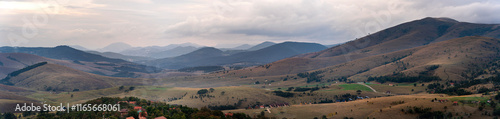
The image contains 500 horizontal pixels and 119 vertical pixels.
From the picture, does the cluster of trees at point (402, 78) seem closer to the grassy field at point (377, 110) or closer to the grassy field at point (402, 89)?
the grassy field at point (402, 89)

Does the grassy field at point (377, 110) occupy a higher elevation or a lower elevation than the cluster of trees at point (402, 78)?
lower

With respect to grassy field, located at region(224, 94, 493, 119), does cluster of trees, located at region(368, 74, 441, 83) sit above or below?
above

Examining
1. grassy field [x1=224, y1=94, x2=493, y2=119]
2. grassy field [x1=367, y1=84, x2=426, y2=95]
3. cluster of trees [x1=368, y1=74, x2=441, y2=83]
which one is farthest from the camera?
cluster of trees [x1=368, y1=74, x2=441, y2=83]

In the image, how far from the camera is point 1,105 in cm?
9962

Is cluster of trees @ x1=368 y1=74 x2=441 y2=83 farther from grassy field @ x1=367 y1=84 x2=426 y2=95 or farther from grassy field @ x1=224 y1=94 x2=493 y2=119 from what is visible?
grassy field @ x1=224 y1=94 x2=493 y2=119

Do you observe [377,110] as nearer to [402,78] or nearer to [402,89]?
[402,89]

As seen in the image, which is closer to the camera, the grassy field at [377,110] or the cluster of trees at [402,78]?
the grassy field at [377,110]

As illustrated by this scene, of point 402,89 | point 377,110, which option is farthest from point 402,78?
point 377,110

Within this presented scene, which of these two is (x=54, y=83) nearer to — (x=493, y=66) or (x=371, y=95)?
(x=371, y=95)

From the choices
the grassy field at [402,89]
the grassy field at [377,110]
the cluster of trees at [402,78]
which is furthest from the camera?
the cluster of trees at [402,78]

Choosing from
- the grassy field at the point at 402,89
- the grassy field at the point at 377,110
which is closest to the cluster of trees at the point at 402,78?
the grassy field at the point at 402,89

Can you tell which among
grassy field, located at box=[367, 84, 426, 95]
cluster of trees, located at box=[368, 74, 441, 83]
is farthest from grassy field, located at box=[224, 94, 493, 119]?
cluster of trees, located at box=[368, 74, 441, 83]

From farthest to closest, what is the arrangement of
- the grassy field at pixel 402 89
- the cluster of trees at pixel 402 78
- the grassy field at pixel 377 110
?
the cluster of trees at pixel 402 78
the grassy field at pixel 402 89
the grassy field at pixel 377 110

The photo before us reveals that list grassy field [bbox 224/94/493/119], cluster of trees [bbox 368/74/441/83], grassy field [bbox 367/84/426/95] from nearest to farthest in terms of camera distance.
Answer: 1. grassy field [bbox 224/94/493/119]
2. grassy field [bbox 367/84/426/95]
3. cluster of trees [bbox 368/74/441/83]
